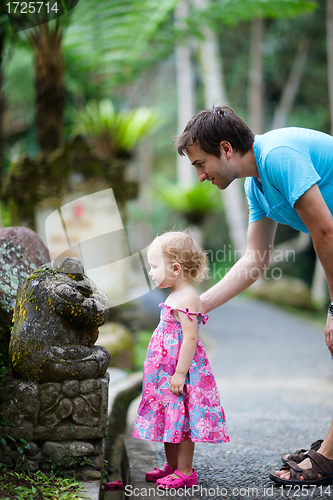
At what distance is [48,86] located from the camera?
24.5ft

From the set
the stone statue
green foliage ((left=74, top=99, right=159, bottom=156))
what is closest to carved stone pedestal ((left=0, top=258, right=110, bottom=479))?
the stone statue

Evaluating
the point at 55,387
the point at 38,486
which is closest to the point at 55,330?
the point at 55,387

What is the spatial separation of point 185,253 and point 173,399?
704mm

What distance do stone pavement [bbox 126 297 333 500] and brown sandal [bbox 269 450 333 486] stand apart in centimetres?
4

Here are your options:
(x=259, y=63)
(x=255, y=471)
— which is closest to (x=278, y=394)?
(x=255, y=471)

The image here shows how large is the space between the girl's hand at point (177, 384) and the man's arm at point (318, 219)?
0.85 m

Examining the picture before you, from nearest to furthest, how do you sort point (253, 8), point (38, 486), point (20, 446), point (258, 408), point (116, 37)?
point (38, 486) → point (20, 446) → point (258, 408) → point (253, 8) → point (116, 37)

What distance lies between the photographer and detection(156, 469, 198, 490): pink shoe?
225cm

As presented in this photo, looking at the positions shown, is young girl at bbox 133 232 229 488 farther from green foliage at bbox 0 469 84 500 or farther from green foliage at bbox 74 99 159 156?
green foliage at bbox 74 99 159 156

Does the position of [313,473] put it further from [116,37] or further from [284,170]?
[116,37]

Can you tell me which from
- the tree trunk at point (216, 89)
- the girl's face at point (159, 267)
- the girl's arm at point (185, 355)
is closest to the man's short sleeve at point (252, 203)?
the girl's face at point (159, 267)

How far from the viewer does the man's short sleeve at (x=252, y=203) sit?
2.63 m

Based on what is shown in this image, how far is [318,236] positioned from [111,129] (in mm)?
8102

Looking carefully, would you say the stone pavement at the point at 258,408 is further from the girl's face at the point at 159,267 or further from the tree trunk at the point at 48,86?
the tree trunk at the point at 48,86
